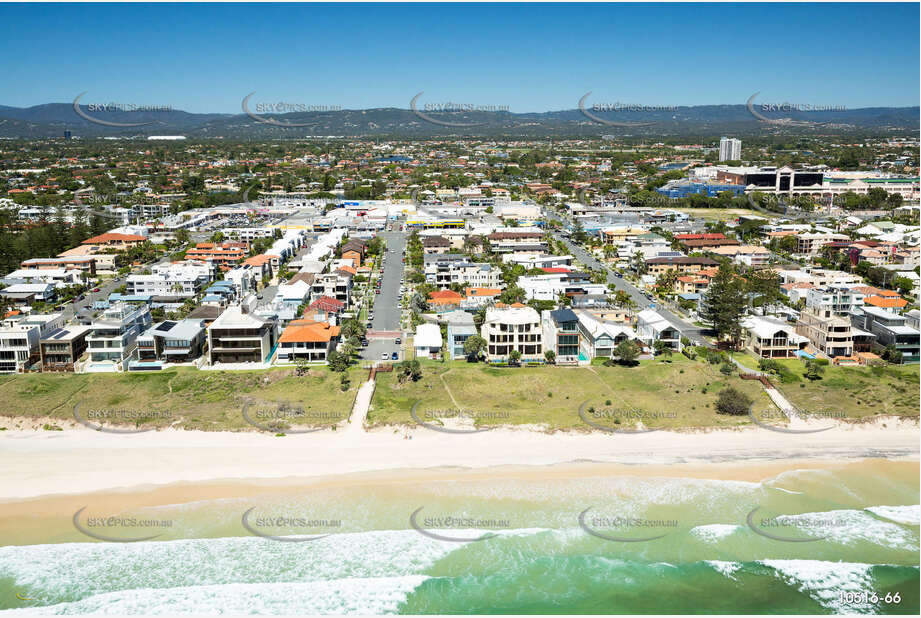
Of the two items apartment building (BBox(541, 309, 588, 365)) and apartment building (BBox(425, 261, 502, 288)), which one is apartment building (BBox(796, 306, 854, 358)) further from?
apartment building (BBox(425, 261, 502, 288))

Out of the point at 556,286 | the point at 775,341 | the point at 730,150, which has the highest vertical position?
the point at 730,150

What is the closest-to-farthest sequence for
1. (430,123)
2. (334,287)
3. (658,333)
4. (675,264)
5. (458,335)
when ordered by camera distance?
(458,335), (658,333), (334,287), (675,264), (430,123)

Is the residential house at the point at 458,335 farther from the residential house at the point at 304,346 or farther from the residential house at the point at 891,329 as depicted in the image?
the residential house at the point at 891,329

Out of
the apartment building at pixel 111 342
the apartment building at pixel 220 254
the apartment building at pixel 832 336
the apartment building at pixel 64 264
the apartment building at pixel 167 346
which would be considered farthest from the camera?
the apartment building at pixel 220 254

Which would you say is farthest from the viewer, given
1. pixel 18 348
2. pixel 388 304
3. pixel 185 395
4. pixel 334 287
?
pixel 388 304

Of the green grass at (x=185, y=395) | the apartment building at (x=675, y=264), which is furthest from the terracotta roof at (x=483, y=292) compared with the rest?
the apartment building at (x=675, y=264)

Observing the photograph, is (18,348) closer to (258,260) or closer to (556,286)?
(258,260)

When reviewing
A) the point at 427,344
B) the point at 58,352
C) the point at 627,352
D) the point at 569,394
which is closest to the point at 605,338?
the point at 627,352
